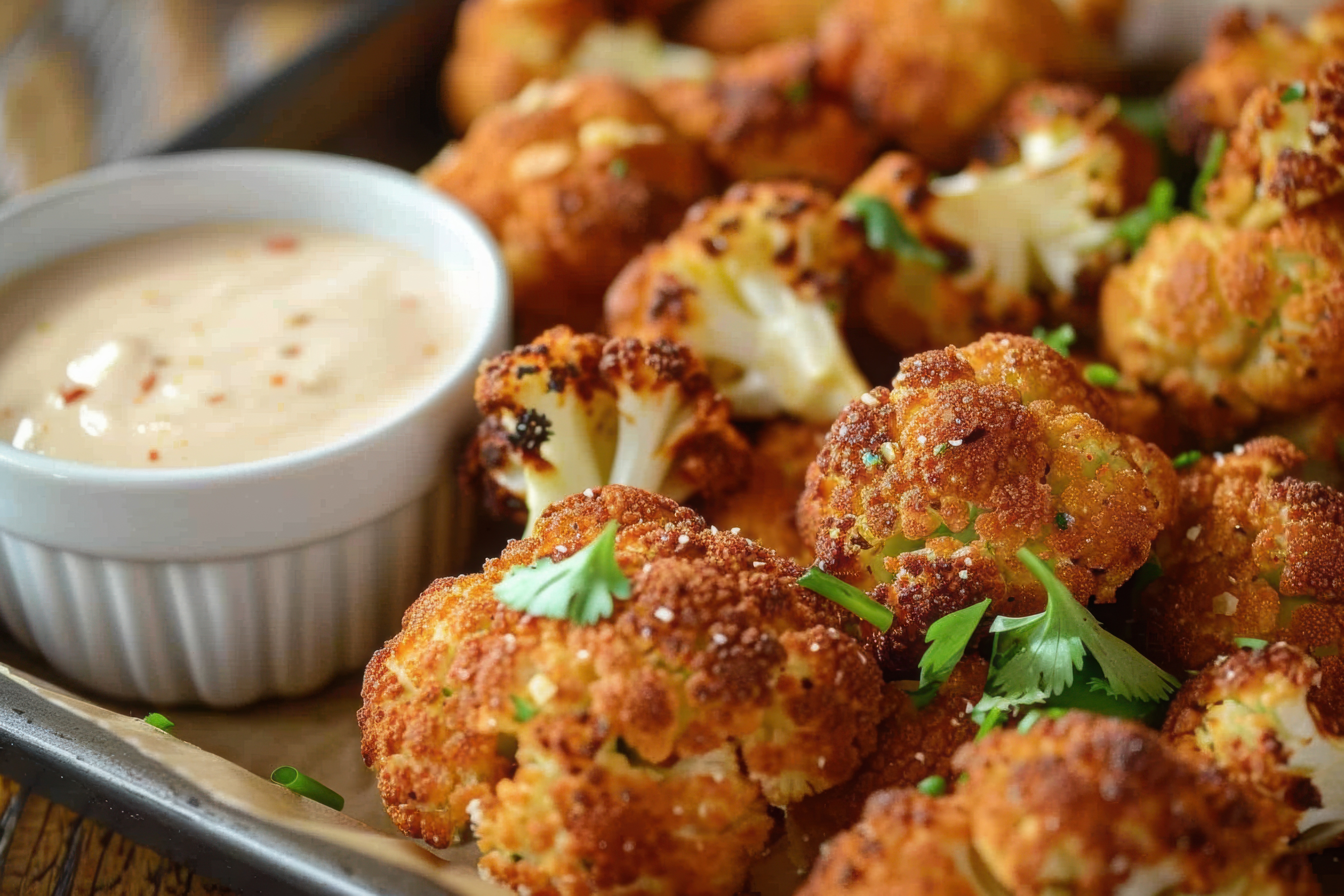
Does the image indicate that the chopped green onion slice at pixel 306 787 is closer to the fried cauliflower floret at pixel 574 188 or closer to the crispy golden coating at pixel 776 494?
the crispy golden coating at pixel 776 494

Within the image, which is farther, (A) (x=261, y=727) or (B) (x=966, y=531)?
(A) (x=261, y=727)

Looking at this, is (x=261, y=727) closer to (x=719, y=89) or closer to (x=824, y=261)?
(x=824, y=261)

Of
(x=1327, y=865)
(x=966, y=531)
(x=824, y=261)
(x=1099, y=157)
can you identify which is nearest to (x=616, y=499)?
(x=966, y=531)

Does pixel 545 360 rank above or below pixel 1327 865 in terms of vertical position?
above

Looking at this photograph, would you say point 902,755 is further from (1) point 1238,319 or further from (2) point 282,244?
(2) point 282,244

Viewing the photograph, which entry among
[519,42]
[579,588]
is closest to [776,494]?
[579,588]

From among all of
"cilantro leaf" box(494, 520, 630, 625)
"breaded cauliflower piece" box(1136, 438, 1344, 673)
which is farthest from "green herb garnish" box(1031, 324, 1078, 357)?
"cilantro leaf" box(494, 520, 630, 625)

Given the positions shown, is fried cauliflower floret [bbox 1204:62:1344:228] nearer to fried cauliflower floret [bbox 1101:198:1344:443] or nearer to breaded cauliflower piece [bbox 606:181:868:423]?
fried cauliflower floret [bbox 1101:198:1344:443]
